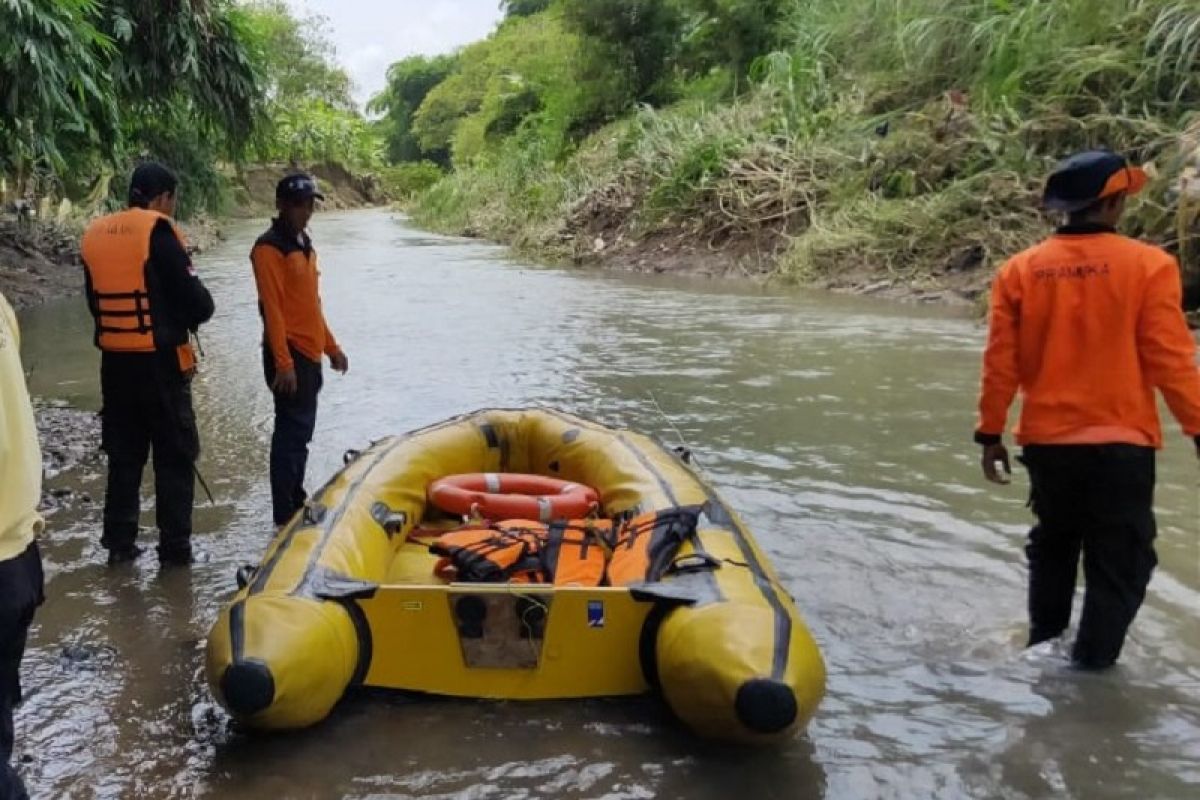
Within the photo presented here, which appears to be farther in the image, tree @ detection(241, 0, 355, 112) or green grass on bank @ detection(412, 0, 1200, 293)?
tree @ detection(241, 0, 355, 112)

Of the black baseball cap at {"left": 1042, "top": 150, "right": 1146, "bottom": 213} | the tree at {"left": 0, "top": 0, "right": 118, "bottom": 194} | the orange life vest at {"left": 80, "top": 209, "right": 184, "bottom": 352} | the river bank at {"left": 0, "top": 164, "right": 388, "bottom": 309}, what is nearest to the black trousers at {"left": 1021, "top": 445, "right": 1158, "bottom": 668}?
the black baseball cap at {"left": 1042, "top": 150, "right": 1146, "bottom": 213}

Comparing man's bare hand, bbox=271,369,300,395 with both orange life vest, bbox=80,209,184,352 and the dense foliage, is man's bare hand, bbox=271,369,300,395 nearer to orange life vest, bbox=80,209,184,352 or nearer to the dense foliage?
orange life vest, bbox=80,209,184,352

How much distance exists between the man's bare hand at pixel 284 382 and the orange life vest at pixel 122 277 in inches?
23.1

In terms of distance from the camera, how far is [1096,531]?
3242 millimetres

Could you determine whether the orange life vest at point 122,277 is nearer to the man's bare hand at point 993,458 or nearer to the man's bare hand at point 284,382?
the man's bare hand at point 284,382

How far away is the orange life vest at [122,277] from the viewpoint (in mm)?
4156

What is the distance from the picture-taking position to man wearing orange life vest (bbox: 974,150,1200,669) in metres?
3.12

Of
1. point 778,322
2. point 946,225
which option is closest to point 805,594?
point 778,322

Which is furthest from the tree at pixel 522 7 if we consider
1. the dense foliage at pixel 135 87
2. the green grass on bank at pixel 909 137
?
the dense foliage at pixel 135 87

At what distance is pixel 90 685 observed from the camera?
3.52 metres

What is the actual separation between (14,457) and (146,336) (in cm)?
232

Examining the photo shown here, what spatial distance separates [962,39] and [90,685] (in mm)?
12829

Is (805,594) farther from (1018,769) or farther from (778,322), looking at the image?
(778,322)

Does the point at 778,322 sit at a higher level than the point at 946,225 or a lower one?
lower
